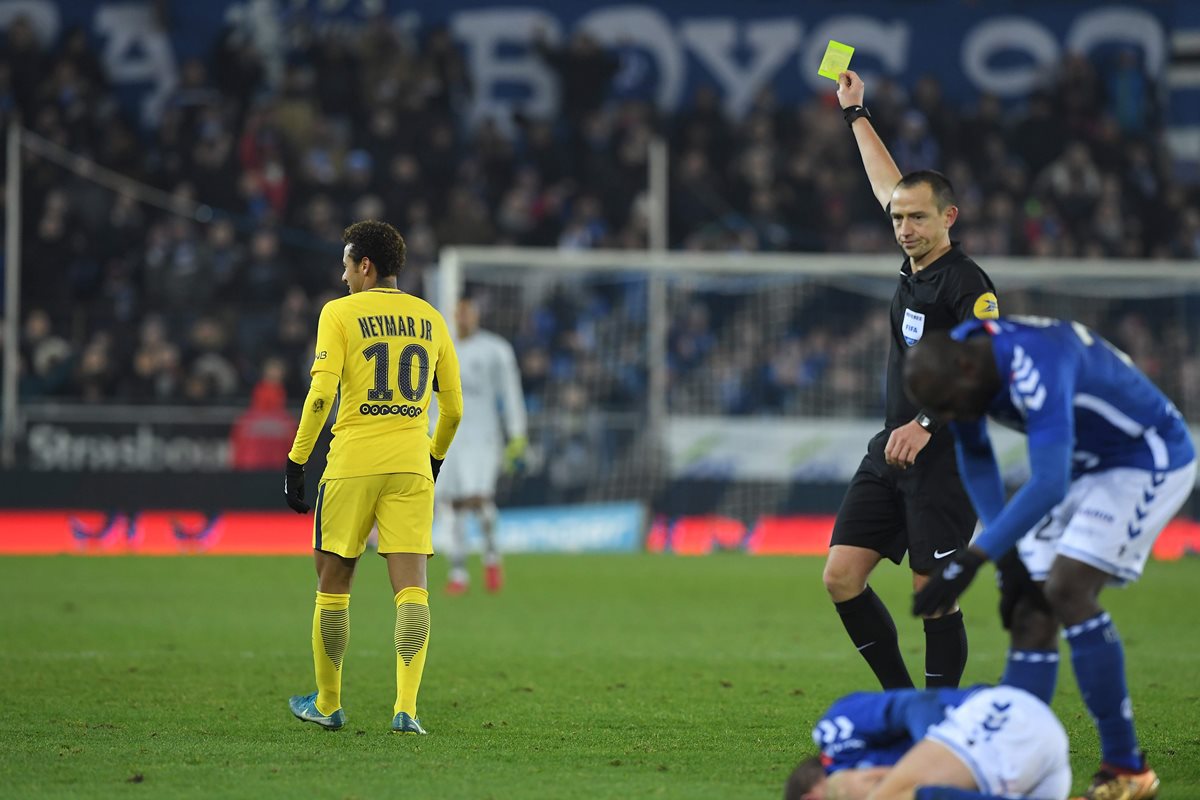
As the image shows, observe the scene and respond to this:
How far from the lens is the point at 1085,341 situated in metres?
5.06

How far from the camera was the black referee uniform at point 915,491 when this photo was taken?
6422 mm

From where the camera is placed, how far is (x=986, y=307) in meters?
6.32

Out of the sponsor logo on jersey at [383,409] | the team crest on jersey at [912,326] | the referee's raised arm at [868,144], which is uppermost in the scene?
the referee's raised arm at [868,144]

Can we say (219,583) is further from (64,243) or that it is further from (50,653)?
(64,243)

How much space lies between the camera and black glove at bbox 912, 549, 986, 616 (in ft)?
15.5

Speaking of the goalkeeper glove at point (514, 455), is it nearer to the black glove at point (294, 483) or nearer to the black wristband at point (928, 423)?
the black glove at point (294, 483)

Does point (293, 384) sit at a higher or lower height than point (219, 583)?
higher

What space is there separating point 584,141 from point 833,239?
385 cm

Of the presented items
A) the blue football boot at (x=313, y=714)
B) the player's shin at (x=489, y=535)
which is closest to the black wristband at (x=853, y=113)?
the blue football boot at (x=313, y=714)

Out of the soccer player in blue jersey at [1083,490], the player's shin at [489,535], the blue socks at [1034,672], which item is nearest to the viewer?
the soccer player in blue jersey at [1083,490]

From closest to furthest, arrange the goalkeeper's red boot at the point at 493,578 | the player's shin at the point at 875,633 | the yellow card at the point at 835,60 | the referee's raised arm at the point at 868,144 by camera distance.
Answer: the player's shin at the point at 875,633
the referee's raised arm at the point at 868,144
the yellow card at the point at 835,60
the goalkeeper's red boot at the point at 493,578

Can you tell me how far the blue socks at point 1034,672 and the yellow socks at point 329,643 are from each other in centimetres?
290

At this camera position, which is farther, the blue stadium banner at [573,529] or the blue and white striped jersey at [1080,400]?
the blue stadium banner at [573,529]

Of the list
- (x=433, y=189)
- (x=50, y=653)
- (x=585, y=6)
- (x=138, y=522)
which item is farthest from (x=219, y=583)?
(x=585, y=6)
